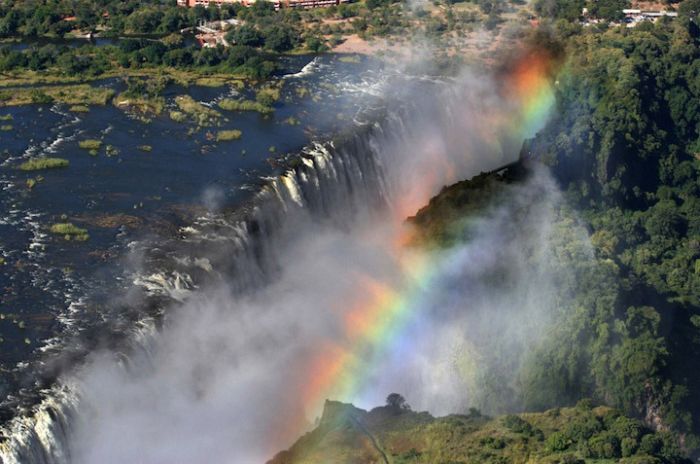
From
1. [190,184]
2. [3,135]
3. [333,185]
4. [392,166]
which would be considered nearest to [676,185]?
[392,166]

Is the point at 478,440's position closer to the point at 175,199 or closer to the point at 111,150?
the point at 175,199

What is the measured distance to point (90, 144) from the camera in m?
56.4

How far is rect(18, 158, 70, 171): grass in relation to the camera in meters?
52.8

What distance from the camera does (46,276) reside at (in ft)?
140

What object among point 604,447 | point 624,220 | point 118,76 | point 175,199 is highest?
point 118,76

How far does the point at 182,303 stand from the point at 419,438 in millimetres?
11562

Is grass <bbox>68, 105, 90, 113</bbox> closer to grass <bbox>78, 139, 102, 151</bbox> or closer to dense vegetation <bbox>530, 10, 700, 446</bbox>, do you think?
grass <bbox>78, 139, 102, 151</bbox>

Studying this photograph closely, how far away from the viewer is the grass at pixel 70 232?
45.9 m

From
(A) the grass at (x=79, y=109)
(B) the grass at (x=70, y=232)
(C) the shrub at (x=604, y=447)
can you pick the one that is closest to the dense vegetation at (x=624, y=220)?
(C) the shrub at (x=604, y=447)

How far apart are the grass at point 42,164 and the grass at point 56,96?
10.8 meters

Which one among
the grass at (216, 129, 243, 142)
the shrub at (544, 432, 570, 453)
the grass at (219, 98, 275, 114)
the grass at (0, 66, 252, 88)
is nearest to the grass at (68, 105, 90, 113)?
the grass at (0, 66, 252, 88)

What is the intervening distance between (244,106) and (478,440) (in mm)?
35323

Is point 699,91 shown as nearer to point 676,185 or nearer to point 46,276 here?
point 676,185

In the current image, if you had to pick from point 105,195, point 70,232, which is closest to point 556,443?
point 70,232
